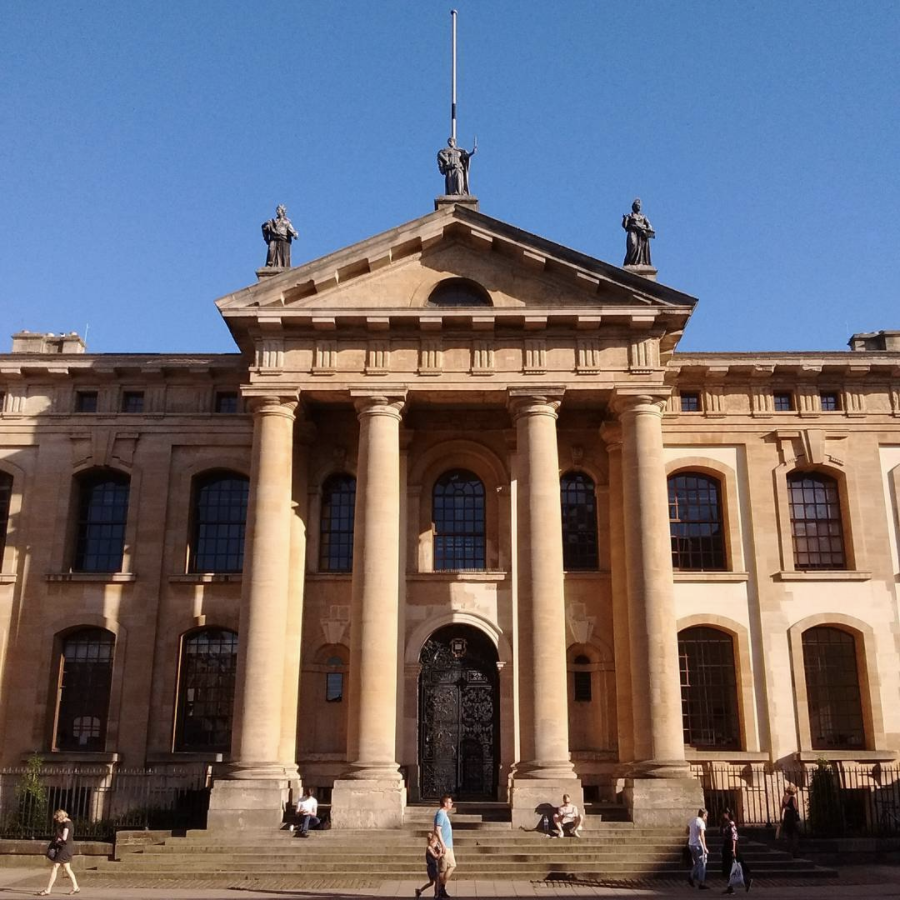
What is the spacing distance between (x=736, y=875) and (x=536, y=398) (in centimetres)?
1206

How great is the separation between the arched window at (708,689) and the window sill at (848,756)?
1.68 meters

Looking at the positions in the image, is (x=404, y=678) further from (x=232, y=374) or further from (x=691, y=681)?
(x=232, y=374)

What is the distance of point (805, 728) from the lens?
2800 centimetres

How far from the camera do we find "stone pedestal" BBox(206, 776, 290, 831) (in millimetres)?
23250

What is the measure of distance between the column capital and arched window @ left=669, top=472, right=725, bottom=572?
19.5 ft

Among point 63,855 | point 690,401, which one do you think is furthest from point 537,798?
point 690,401

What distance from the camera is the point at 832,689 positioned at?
94.5 ft

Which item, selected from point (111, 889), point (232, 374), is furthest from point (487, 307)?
point (111, 889)

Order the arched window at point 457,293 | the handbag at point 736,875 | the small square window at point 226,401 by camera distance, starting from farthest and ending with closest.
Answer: the small square window at point 226,401 → the arched window at point 457,293 → the handbag at point 736,875

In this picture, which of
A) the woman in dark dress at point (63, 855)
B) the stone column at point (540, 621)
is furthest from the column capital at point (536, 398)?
the woman in dark dress at point (63, 855)

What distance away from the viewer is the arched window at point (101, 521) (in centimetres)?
3062

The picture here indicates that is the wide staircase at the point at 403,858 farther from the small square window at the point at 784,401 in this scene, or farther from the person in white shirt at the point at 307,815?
the small square window at the point at 784,401

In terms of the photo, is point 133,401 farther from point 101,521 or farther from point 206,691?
point 206,691

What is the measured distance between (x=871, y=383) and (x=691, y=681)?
33.9 ft
